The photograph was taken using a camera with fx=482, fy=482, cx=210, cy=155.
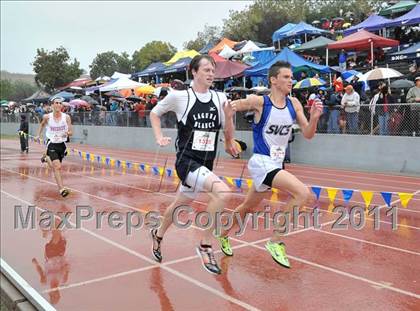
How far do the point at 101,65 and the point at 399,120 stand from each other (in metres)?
69.1

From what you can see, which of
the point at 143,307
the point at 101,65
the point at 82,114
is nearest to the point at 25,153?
the point at 82,114

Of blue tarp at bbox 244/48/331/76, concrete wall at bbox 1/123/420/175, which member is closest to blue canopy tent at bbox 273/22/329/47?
blue tarp at bbox 244/48/331/76

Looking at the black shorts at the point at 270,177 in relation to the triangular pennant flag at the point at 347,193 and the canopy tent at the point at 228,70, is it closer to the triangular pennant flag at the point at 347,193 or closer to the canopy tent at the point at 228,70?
the triangular pennant flag at the point at 347,193

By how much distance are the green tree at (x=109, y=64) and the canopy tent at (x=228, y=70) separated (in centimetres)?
5618

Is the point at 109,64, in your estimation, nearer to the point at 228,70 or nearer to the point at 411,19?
the point at 228,70

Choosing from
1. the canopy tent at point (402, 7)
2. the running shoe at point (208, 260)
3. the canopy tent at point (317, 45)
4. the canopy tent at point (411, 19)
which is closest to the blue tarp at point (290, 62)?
the canopy tent at point (317, 45)

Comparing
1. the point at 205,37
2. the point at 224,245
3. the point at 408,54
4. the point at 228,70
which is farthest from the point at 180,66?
the point at 205,37

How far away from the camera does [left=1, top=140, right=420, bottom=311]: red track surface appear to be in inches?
167

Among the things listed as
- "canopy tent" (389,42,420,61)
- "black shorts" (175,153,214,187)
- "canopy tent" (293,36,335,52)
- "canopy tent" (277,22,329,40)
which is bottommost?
"black shorts" (175,153,214,187)

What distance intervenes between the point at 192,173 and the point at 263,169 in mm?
723

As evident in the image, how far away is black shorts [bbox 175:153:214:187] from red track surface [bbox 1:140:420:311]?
1.06 m

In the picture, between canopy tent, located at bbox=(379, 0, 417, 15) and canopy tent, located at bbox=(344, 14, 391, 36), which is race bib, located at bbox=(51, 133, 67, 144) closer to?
canopy tent, located at bbox=(344, 14, 391, 36)

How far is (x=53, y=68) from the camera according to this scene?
50.5 meters

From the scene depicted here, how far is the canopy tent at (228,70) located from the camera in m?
19.6
